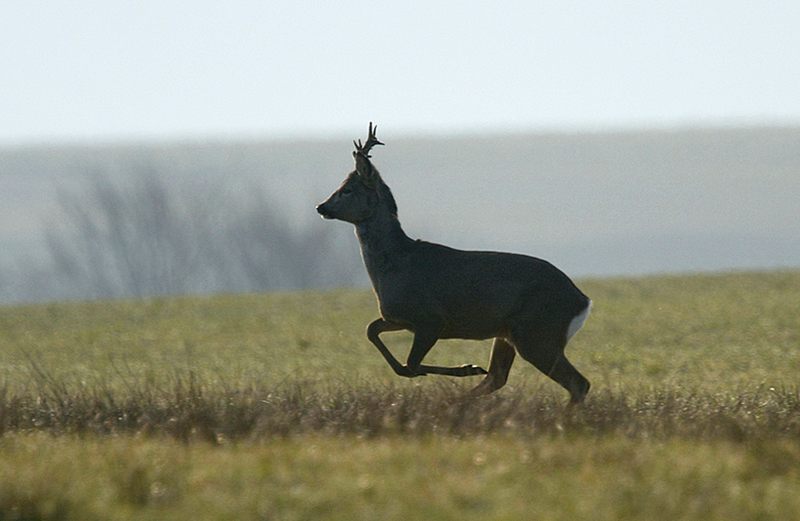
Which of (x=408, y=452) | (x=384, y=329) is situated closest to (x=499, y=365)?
(x=384, y=329)

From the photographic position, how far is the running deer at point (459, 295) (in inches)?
492

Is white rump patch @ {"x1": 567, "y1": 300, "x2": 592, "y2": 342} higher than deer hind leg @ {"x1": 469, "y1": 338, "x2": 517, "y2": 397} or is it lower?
higher

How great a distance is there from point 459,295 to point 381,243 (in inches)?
29.9

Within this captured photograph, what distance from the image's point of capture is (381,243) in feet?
42.4

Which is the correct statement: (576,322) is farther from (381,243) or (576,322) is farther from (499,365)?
(381,243)

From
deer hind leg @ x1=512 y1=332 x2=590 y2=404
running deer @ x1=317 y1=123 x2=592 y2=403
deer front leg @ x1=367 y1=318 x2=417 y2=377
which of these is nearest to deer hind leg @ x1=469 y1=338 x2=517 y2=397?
running deer @ x1=317 y1=123 x2=592 y2=403

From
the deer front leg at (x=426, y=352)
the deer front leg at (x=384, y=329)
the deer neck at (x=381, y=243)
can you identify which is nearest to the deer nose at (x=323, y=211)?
the deer neck at (x=381, y=243)

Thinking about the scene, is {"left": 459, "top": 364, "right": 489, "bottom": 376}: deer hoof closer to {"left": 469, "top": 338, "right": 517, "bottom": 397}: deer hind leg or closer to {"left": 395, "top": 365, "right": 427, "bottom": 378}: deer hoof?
{"left": 469, "top": 338, "right": 517, "bottom": 397}: deer hind leg

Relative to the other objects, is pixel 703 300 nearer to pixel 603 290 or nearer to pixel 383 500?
pixel 603 290

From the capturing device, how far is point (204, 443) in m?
10.1

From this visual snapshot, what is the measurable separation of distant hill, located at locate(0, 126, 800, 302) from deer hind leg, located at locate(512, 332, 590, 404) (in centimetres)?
9927

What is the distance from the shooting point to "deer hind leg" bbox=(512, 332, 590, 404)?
491 inches

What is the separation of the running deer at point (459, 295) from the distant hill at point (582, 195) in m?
98.8

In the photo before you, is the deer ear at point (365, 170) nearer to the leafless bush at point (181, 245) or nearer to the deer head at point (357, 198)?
the deer head at point (357, 198)
